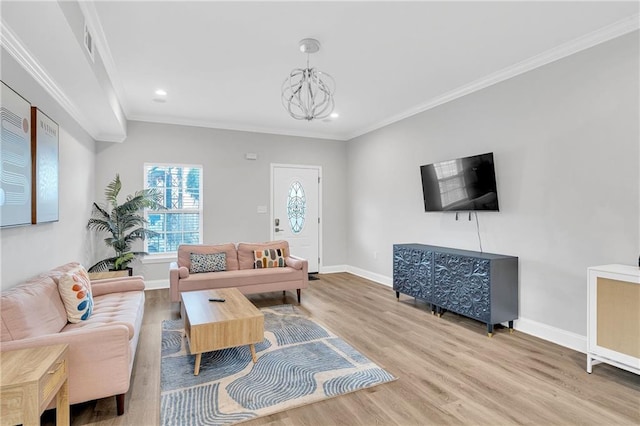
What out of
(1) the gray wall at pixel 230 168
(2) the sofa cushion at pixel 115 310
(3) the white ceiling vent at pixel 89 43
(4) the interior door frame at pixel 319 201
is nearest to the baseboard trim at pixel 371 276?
(1) the gray wall at pixel 230 168

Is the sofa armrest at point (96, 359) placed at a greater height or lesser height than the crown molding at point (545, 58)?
lesser

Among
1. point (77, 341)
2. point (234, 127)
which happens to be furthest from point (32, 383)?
point (234, 127)

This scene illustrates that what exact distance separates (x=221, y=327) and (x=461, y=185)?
314 centimetres

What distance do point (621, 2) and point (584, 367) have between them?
9.26 feet

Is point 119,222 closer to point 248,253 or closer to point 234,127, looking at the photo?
point 248,253

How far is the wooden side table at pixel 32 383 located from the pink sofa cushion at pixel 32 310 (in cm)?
24

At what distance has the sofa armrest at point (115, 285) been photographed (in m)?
3.42

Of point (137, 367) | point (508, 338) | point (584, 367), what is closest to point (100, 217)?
point (137, 367)

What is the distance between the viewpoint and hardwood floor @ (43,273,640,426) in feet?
7.06

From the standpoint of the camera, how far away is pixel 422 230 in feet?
16.4

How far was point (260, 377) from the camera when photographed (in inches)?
104

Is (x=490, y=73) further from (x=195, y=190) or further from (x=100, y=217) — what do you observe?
(x=100, y=217)

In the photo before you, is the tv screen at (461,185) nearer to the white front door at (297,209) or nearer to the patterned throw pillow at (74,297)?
the white front door at (297,209)

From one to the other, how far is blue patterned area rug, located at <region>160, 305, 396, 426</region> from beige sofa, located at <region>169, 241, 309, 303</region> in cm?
83
